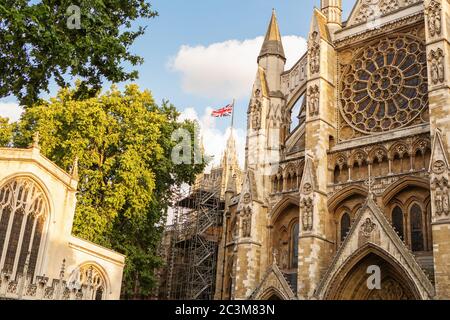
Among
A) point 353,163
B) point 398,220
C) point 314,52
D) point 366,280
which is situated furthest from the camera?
point 314,52

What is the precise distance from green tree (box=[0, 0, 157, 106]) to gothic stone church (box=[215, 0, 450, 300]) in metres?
11.4

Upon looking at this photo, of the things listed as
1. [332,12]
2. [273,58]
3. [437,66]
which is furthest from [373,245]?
[332,12]

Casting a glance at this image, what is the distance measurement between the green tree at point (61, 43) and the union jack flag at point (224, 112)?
25403 millimetres

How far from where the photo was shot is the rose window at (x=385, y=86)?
22641 mm

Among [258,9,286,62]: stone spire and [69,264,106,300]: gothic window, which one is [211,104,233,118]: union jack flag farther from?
[69,264,106,300]: gothic window

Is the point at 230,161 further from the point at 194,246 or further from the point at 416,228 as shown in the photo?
the point at 416,228

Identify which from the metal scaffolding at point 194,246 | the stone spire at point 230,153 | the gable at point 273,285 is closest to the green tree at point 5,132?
the metal scaffolding at point 194,246

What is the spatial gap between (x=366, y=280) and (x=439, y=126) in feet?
21.6

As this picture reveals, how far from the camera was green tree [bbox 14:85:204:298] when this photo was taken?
25203mm

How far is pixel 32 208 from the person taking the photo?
19875 millimetres

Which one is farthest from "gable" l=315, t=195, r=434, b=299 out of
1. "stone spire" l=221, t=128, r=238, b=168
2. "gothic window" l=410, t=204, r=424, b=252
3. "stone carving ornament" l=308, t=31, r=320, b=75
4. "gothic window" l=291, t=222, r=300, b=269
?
"stone spire" l=221, t=128, r=238, b=168

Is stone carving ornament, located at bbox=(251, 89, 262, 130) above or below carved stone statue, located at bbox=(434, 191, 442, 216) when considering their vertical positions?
above

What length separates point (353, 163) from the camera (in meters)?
22.9

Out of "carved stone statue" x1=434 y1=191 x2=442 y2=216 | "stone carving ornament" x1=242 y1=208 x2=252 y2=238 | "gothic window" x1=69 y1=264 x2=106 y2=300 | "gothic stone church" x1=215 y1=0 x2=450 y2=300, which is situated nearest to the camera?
"carved stone statue" x1=434 y1=191 x2=442 y2=216
